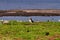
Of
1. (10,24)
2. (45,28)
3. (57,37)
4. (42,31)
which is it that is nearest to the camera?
(57,37)

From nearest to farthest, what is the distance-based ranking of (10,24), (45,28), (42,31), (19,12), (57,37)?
(57,37)
(42,31)
(45,28)
(10,24)
(19,12)

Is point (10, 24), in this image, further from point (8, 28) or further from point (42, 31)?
point (42, 31)

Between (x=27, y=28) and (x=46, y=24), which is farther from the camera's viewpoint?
(x=46, y=24)

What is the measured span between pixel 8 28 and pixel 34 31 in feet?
4.47

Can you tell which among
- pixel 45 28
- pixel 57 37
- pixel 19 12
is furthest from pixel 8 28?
pixel 19 12

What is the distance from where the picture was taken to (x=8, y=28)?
1452 cm

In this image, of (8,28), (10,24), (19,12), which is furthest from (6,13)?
(8,28)

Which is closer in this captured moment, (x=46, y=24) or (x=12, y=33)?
(x=12, y=33)

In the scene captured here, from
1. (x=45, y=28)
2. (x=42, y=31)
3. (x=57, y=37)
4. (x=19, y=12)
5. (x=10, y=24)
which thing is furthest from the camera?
(x=19, y=12)

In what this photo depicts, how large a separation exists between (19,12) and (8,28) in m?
5.42

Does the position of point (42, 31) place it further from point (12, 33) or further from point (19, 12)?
point (19, 12)

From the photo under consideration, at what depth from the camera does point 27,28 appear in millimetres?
14523

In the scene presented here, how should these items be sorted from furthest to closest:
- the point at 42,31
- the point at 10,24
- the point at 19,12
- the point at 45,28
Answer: the point at 19,12, the point at 10,24, the point at 45,28, the point at 42,31

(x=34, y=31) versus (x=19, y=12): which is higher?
(x=34, y=31)
